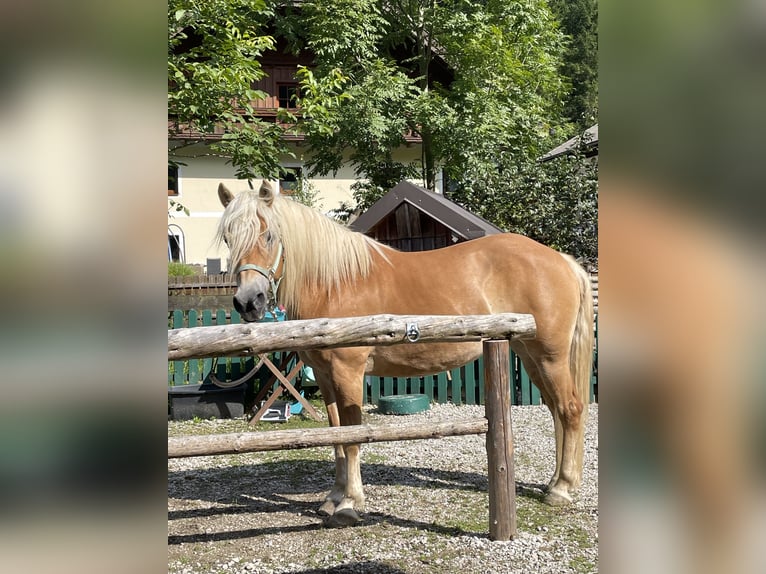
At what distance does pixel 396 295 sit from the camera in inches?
163

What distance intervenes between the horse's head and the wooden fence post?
4.52ft

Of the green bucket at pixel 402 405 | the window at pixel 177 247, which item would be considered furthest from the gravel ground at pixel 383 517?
the window at pixel 177 247

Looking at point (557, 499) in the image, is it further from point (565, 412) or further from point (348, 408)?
point (348, 408)

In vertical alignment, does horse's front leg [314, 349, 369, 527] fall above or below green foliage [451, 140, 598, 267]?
below

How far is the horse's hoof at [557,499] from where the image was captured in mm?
4121

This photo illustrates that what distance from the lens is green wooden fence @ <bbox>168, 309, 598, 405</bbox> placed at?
7.64 m

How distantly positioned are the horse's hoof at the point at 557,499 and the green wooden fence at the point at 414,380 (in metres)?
3.35

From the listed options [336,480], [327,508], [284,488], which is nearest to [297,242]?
[336,480]

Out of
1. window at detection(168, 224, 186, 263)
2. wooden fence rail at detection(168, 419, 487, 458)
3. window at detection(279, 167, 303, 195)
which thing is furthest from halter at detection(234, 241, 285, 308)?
window at detection(168, 224, 186, 263)

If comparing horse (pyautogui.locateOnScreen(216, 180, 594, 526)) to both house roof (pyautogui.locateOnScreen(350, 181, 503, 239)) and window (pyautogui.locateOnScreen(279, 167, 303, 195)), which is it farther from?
window (pyautogui.locateOnScreen(279, 167, 303, 195))

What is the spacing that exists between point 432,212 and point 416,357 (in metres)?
3.99

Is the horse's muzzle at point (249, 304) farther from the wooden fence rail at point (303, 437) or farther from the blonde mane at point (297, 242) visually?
the wooden fence rail at point (303, 437)
